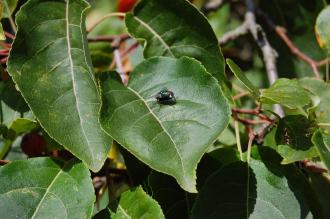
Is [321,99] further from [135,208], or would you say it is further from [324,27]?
[135,208]

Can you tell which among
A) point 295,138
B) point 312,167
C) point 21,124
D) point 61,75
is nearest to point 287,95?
point 295,138

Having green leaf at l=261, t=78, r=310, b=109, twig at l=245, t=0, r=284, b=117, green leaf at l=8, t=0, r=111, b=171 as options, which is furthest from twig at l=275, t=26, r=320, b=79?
green leaf at l=8, t=0, r=111, b=171

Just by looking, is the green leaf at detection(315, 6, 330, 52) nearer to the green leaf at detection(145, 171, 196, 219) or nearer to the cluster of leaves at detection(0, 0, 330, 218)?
→ the cluster of leaves at detection(0, 0, 330, 218)

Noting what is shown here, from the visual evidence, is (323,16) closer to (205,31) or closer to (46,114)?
(205,31)

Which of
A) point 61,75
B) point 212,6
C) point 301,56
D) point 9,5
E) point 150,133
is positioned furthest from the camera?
point 212,6

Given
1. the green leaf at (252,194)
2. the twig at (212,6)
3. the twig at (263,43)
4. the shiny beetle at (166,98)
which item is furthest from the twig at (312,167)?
the twig at (212,6)

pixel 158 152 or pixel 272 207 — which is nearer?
pixel 158 152

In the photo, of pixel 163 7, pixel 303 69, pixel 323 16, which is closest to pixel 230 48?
pixel 303 69
